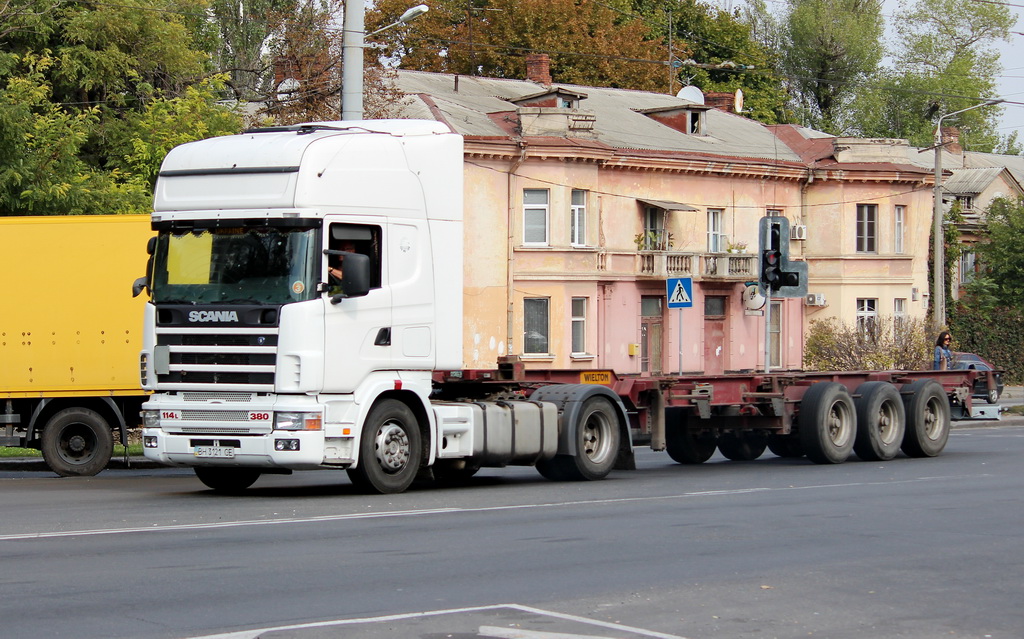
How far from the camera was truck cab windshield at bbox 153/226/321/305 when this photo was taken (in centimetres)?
1469

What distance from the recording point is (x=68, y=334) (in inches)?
754

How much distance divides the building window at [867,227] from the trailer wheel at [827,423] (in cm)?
3339

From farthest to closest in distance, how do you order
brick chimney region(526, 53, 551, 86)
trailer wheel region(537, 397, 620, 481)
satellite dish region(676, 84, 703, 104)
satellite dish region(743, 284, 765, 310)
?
satellite dish region(676, 84, 703, 104)
brick chimney region(526, 53, 551, 86)
satellite dish region(743, 284, 765, 310)
trailer wheel region(537, 397, 620, 481)

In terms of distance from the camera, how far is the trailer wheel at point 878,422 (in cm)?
2078

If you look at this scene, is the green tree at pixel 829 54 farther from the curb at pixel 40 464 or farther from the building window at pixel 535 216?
the curb at pixel 40 464

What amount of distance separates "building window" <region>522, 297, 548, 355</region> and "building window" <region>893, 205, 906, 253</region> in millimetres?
15809

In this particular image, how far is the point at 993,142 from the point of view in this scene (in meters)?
95.2

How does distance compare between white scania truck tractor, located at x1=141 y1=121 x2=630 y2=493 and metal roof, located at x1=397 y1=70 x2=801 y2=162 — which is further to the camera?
metal roof, located at x1=397 y1=70 x2=801 y2=162

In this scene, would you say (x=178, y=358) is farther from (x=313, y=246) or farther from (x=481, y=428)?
(x=481, y=428)

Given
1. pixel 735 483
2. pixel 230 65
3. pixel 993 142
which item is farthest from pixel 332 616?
pixel 993 142

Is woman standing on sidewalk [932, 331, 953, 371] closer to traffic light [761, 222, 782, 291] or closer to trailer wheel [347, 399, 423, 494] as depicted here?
traffic light [761, 222, 782, 291]

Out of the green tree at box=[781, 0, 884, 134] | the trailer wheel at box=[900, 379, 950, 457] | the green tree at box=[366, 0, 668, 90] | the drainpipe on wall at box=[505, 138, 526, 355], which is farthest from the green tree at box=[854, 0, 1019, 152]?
the trailer wheel at box=[900, 379, 950, 457]

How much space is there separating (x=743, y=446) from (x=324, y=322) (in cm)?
928

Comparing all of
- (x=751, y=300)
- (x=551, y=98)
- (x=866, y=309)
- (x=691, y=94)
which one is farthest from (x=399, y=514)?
(x=691, y=94)
